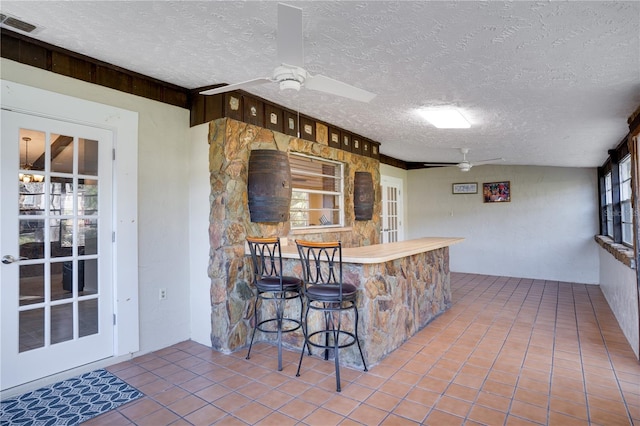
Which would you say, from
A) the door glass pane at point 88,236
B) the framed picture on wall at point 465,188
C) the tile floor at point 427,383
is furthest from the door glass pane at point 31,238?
the framed picture on wall at point 465,188

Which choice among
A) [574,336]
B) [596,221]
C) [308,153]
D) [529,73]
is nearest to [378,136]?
[308,153]

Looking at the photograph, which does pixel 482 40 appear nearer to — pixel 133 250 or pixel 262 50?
pixel 262 50

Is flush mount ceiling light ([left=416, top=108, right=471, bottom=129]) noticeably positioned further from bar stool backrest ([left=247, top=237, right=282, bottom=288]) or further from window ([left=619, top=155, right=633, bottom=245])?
window ([left=619, top=155, right=633, bottom=245])

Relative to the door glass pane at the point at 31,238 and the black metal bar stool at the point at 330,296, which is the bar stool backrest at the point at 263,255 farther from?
the door glass pane at the point at 31,238

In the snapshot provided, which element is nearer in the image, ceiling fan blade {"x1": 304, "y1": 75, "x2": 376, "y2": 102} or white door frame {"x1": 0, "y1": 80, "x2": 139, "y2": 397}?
ceiling fan blade {"x1": 304, "y1": 75, "x2": 376, "y2": 102}

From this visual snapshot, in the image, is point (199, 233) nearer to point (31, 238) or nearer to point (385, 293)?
point (31, 238)

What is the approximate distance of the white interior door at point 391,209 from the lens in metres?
6.88

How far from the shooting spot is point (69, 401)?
2.31 meters

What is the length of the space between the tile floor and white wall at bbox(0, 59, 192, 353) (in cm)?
28

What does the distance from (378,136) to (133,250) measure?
137 inches

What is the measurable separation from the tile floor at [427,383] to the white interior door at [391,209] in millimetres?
3281

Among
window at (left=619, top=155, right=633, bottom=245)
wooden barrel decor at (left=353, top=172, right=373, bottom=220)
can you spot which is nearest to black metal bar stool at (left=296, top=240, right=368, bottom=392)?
wooden barrel decor at (left=353, top=172, right=373, bottom=220)

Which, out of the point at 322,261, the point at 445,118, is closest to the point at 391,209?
the point at 445,118

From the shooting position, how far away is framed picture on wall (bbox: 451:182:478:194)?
23.6 feet
